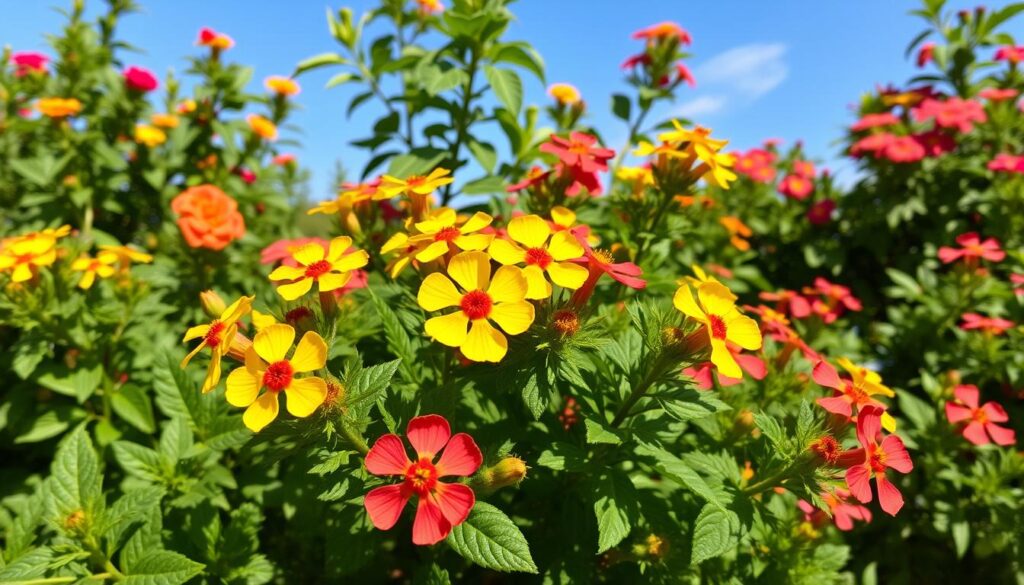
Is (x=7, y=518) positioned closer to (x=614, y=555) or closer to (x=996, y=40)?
(x=614, y=555)

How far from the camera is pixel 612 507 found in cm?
134

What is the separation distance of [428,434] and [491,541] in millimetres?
275

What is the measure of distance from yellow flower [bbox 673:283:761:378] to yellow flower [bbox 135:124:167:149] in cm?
319

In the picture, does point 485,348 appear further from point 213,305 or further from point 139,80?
point 139,80

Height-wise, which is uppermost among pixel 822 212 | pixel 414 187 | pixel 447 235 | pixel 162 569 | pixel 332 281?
pixel 822 212

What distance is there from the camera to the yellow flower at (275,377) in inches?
40.7

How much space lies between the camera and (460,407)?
1.64m

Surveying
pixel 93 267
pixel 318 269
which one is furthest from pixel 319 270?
pixel 93 267

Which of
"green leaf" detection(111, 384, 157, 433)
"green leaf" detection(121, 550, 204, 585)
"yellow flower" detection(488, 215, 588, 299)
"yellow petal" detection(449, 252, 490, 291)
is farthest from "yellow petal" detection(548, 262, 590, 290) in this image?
"green leaf" detection(111, 384, 157, 433)

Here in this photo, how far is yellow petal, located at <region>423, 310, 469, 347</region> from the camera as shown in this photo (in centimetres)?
108

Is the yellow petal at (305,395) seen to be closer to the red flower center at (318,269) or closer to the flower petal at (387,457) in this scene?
the flower petal at (387,457)

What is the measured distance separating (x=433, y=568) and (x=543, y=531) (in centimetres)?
52

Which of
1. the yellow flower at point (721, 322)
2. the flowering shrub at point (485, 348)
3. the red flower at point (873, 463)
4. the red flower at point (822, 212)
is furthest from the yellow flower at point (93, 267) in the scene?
the red flower at point (822, 212)

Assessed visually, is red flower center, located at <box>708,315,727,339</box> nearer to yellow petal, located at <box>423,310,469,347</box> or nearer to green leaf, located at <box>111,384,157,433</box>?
yellow petal, located at <box>423,310,469,347</box>
